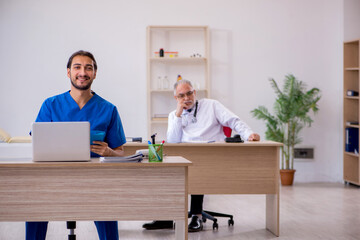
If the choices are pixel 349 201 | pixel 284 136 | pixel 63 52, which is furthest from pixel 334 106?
pixel 63 52

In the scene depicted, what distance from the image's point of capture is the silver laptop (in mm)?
2812

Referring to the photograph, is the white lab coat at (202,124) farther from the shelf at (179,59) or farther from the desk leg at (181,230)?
the shelf at (179,59)

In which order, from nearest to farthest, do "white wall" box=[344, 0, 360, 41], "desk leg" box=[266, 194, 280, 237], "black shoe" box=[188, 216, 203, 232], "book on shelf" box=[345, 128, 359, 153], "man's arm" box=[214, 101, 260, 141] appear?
"desk leg" box=[266, 194, 280, 237] → "black shoe" box=[188, 216, 203, 232] → "man's arm" box=[214, 101, 260, 141] → "book on shelf" box=[345, 128, 359, 153] → "white wall" box=[344, 0, 360, 41]

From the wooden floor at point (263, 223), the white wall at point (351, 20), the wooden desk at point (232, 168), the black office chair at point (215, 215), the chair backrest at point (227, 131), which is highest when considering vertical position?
the white wall at point (351, 20)

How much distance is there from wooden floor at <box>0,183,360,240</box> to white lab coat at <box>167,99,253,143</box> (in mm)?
848

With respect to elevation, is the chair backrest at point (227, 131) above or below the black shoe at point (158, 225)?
above

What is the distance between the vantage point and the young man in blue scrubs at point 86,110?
3205mm

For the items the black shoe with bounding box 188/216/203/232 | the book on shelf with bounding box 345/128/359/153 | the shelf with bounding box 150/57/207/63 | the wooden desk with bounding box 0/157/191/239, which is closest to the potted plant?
the book on shelf with bounding box 345/128/359/153

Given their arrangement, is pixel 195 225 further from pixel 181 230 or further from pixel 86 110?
pixel 86 110

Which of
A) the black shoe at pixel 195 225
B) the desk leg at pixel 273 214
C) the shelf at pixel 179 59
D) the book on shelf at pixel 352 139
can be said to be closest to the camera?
the desk leg at pixel 273 214

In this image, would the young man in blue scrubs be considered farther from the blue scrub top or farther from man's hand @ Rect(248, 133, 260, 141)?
man's hand @ Rect(248, 133, 260, 141)

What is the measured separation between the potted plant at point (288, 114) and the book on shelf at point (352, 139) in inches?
21.3

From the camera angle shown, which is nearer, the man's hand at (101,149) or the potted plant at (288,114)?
the man's hand at (101,149)

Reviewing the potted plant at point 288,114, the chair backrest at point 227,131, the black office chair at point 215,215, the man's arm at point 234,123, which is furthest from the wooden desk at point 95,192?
the potted plant at point 288,114
